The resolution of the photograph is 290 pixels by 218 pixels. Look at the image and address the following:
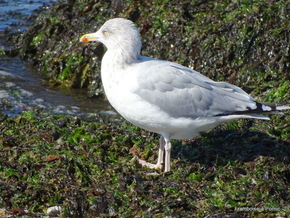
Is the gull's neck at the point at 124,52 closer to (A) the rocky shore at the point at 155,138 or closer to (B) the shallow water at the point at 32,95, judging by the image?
(A) the rocky shore at the point at 155,138

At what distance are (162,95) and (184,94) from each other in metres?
0.23

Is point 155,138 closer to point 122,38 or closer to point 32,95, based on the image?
point 122,38

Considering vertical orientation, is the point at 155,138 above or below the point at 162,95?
below

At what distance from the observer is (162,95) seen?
620 cm

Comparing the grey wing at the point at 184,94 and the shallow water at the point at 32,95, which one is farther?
the shallow water at the point at 32,95

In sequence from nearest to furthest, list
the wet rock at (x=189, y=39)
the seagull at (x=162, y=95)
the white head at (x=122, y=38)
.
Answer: the seagull at (x=162, y=95), the white head at (x=122, y=38), the wet rock at (x=189, y=39)

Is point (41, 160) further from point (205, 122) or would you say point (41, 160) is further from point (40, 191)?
point (205, 122)

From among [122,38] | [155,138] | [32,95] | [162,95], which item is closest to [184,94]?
[162,95]

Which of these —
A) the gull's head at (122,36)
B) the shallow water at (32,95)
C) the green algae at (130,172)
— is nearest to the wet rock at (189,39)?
the shallow water at (32,95)

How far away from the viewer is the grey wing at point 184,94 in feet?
20.1

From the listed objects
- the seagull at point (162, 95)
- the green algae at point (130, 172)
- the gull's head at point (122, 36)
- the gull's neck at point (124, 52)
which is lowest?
the green algae at point (130, 172)

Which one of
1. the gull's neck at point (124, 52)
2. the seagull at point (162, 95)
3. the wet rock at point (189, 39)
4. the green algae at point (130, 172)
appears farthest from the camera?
the wet rock at point (189, 39)

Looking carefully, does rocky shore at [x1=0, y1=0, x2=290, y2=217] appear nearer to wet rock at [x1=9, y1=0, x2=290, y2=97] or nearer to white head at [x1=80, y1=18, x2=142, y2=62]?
wet rock at [x1=9, y1=0, x2=290, y2=97]

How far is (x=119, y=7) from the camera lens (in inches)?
394
